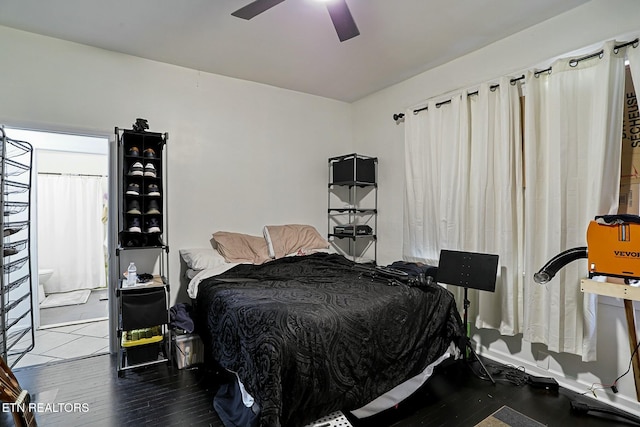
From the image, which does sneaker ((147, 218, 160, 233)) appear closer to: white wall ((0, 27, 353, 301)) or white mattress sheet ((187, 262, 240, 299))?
white wall ((0, 27, 353, 301))

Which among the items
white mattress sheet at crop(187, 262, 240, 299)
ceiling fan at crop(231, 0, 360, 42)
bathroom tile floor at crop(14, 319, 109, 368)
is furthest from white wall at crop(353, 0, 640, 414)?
bathroom tile floor at crop(14, 319, 109, 368)

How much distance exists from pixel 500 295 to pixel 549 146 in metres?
1.23

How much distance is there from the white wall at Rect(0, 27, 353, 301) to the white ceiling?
0.16 m

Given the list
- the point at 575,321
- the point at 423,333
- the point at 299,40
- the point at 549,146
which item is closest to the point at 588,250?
the point at 575,321

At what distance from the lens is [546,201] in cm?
246

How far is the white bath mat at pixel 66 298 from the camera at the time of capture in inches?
173

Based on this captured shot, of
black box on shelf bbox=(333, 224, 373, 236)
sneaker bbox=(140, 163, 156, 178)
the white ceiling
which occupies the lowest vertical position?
black box on shelf bbox=(333, 224, 373, 236)

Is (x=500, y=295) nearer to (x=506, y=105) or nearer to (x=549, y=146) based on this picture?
(x=549, y=146)

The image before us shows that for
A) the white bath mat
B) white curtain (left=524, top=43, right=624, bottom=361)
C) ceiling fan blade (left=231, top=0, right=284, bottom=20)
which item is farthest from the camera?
the white bath mat

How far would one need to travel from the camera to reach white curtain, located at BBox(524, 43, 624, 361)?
216cm

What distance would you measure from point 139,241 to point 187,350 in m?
1.02

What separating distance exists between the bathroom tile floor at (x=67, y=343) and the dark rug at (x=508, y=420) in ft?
10.4

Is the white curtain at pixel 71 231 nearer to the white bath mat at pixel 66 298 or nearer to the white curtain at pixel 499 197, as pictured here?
the white bath mat at pixel 66 298

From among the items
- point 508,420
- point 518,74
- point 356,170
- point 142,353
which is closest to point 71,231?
point 142,353
